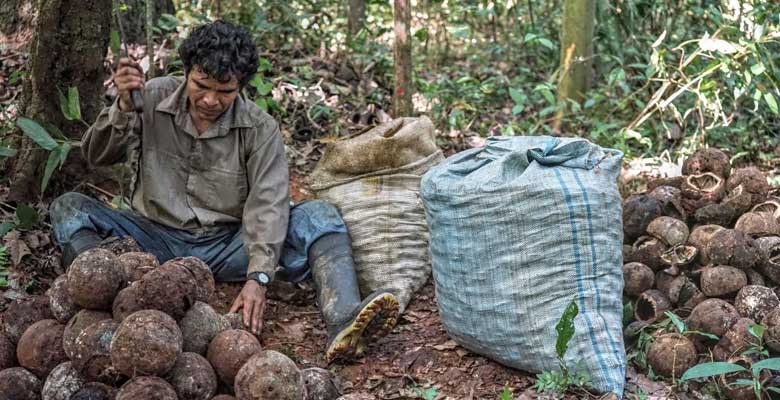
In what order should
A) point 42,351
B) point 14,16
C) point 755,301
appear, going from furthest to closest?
point 14,16 → point 755,301 → point 42,351

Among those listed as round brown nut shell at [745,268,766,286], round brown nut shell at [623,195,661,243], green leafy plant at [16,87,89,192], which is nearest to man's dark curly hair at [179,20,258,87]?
green leafy plant at [16,87,89,192]

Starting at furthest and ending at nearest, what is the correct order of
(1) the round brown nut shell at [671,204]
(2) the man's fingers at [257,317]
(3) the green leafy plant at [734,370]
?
1. (1) the round brown nut shell at [671,204]
2. (2) the man's fingers at [257,317]
3. (3) the green leafy plant at [734,370]

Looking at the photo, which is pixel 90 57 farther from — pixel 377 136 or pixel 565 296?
pixel 565 296

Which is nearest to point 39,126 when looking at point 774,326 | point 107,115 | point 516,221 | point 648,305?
point 107,115

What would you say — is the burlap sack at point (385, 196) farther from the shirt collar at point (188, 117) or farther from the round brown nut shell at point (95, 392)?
the round brown nut shell at point (95, 392)

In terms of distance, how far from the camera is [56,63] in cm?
455

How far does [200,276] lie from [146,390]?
644 mm

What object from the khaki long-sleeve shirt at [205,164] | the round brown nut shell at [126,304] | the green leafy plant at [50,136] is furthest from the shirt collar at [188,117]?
the round brown nut shell at [126,304]

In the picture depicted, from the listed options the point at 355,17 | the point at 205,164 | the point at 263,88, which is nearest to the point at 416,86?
the point at 355,17

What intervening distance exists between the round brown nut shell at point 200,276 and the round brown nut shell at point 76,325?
335mm

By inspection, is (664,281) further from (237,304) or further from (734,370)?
(237,304)

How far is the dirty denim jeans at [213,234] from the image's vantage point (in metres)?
4.10

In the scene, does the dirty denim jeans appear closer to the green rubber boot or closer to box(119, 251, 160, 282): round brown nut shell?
the green rubber boot

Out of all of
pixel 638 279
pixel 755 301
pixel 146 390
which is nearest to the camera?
pixel 146 390
